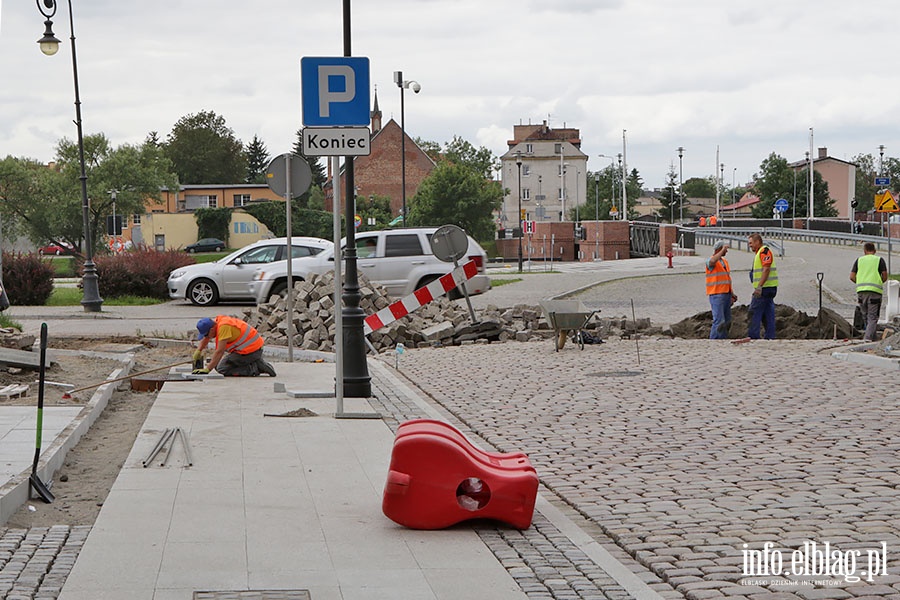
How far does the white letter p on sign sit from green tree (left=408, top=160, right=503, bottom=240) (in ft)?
260

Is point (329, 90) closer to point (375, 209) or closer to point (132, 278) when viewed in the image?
point (132, 278)

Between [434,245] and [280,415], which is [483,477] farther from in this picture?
[434,245]

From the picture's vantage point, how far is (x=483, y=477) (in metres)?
6.71

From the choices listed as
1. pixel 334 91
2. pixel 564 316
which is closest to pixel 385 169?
pixel 564 316

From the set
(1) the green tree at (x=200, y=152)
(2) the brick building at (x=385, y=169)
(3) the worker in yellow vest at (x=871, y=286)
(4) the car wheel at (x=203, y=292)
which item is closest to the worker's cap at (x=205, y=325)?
(3) the worker in yellow vest at (x=871, y=286)

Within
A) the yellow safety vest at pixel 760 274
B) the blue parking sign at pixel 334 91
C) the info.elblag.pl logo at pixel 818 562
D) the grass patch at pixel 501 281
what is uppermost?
the blue parking sign at pixel 334 91

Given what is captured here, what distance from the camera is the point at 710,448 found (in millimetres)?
9242

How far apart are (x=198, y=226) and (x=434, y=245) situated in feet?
251

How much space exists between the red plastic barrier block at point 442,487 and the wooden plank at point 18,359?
814 centimetres

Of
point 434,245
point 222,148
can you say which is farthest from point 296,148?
point 434,245

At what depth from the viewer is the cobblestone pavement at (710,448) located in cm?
606

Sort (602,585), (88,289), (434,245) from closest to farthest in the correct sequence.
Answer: (602,585) < (434,245) < (88,289)

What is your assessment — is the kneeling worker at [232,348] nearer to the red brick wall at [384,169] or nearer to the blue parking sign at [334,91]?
the blue parking sign at [334,91]

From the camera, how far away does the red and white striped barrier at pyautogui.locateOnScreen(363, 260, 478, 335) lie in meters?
17.7
